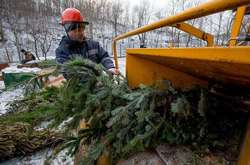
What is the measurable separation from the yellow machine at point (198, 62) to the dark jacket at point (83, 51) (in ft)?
3.29

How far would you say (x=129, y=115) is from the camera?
4.28ft

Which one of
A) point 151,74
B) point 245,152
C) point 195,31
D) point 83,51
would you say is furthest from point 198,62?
point 195,31

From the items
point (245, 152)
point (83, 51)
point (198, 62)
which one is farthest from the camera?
point (83, 51)

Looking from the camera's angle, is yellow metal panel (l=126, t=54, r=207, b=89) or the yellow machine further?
yellow metal panel (l=126, t=54, r=207, b=89)

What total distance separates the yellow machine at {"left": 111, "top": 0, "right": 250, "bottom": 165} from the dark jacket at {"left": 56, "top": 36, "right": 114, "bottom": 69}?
3.29 ft

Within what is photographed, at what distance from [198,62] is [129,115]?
57 cm

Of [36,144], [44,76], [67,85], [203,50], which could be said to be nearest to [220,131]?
[203,50]

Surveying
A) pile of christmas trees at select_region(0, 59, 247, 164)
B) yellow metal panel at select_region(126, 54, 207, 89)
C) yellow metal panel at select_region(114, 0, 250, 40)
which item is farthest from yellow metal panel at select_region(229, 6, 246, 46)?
yellow metal panel at select_region(114, 0, 250, 40)

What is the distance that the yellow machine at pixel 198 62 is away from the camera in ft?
2.19

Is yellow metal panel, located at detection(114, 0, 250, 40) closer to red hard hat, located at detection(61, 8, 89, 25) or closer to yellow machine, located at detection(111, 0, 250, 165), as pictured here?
yellow machine, located at detection(111, 0, 250, 165)

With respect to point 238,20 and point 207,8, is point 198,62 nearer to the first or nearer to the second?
point 207,8

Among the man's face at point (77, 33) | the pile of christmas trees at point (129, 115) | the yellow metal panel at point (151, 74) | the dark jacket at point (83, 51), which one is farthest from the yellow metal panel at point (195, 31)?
the pile of christmas trees at point (129, 115)

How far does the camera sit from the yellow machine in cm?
67

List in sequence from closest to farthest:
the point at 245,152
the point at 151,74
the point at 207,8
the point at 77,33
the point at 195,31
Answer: the point at 207,8 → the point at 245,152 → the point at 151,74 → the point at 77,33 → the point at 195,31
